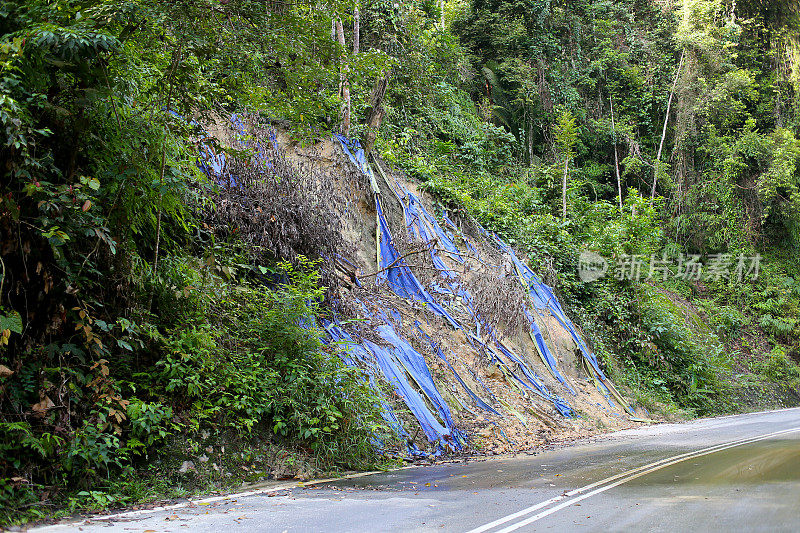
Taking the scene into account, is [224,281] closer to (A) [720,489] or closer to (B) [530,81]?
(A) [720,489]

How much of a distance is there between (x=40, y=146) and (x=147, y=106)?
1.34 m

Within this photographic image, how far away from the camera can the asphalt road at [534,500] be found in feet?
17.5

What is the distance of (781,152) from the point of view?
90.8 feet

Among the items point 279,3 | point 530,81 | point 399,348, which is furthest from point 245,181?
point 530,81

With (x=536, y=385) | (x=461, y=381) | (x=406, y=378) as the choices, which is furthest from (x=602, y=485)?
(x=536, y=385)
